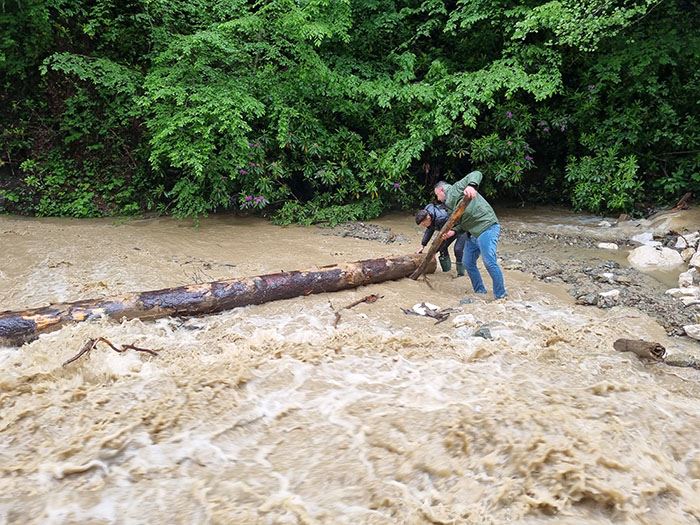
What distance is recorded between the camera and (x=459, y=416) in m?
2.85

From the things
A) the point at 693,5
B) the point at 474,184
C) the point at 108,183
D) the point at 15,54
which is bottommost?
the point at 108,183

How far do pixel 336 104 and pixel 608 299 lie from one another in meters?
6.34

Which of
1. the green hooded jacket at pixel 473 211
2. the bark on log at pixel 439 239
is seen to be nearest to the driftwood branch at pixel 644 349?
the green hooded jacket at pixel 473 211

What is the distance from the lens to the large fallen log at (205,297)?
391 cm

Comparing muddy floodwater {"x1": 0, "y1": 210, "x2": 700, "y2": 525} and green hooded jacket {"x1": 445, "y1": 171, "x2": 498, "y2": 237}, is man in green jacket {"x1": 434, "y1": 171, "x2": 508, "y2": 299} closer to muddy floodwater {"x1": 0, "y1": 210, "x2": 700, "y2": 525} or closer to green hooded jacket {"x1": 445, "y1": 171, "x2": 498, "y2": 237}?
green hooded jacket {"x1": 445, "y1": 171, "x2": 498, "y2": 237}

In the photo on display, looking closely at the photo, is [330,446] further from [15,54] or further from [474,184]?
[15,54]

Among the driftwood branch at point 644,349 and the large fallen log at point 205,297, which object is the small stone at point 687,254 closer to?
the driftwood branch at point 644,349

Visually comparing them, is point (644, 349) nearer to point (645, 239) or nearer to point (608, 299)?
point (608, 299)

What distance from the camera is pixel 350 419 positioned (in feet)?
9.51

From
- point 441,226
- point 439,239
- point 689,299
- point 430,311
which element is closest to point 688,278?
point 689,299

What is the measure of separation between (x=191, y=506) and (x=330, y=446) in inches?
31.9

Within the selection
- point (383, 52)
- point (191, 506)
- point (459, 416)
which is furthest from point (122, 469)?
point (383, 52)

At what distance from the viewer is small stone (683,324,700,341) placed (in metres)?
4.27

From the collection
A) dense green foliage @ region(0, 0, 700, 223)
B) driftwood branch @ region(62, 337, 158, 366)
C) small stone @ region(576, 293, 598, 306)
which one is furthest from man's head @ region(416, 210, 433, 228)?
dense green foliage @ region(0, 0, 700, 223)
